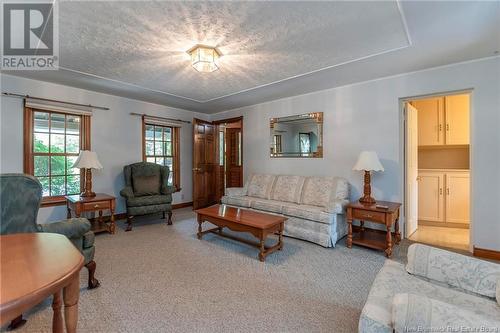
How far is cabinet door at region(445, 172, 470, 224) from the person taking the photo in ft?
12.9

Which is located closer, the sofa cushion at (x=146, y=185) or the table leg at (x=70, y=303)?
the table leg at (x=70, y=303)

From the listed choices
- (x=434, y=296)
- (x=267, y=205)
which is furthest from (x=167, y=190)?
(x=434, y=296)

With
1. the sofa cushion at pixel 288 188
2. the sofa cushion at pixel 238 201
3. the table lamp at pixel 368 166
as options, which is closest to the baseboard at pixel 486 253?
the table lamp at pixel 368 166

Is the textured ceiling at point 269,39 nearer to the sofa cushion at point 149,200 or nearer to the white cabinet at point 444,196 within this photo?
the sofa cushion at point 149,200

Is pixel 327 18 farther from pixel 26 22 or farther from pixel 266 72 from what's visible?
pixel 26 22

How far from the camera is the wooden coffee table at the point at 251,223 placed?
2.76m

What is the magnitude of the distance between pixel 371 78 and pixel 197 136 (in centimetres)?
355

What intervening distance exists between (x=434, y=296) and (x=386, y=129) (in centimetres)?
272

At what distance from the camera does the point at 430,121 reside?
165 inches

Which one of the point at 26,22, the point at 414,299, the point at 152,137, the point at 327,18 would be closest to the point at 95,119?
the point at 152,137

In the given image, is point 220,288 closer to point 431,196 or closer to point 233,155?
point 431,196

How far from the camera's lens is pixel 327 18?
2.04m

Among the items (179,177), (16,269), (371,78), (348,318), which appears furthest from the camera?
(179,177)

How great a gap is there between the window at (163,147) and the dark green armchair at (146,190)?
510mm
